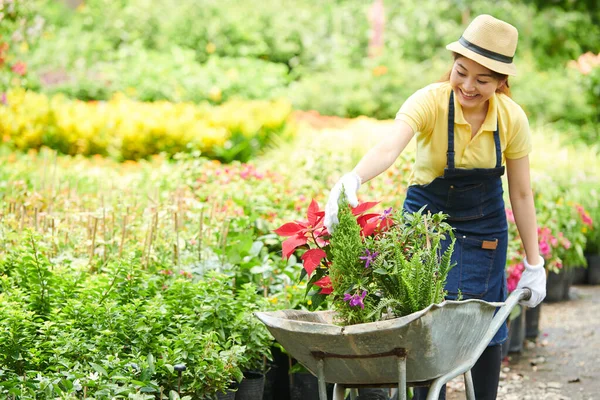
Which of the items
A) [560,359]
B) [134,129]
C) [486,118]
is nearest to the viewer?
[486,118]

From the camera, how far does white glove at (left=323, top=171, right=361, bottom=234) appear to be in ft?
7.43

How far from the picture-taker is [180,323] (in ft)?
9.55

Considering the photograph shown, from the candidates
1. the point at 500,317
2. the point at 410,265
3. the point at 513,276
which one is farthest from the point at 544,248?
the point at 410,265

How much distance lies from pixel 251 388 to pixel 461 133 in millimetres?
1232

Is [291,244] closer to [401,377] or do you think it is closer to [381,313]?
[381,313]

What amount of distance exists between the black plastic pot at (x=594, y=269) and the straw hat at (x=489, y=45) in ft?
15.9

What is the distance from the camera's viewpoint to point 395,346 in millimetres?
2115

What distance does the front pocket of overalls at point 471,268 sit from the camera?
2.94m

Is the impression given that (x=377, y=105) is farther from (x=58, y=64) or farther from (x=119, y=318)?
(x=119, y=318)

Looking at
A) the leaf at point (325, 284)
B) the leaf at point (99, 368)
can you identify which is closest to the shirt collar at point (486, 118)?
the leaf at point (325, 284)

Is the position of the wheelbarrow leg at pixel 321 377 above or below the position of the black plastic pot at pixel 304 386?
above

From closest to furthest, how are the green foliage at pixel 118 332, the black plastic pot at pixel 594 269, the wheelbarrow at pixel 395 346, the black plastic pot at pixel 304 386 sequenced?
the wheelbarrow at pixel 395 346
the green foliage at pixel 118 332
the black plastic pot at pixel 304 386
the black plastic pot at pixel 594 269

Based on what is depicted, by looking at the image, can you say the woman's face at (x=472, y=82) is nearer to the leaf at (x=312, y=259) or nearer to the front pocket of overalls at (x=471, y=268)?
the front pocket of overalls at (x=471, y=268)

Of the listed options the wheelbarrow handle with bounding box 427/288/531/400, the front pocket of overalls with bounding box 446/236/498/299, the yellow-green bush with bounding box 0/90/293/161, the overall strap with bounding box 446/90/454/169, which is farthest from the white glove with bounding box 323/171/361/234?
the yellow-green bush with bounding box 0/90/293/161
